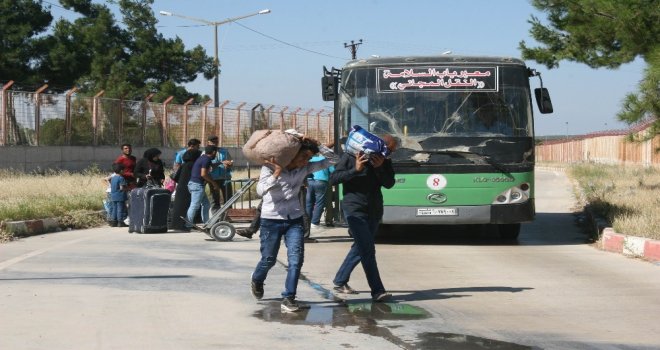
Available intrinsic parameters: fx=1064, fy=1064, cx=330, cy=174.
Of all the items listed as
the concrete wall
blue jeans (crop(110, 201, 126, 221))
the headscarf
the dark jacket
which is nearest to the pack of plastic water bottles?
the dark jacket

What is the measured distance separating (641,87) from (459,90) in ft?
20.6

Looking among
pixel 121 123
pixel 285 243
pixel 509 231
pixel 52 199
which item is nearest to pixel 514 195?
pixel 509 231

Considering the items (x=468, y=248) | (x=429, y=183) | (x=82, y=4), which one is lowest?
(x=468, y=248)

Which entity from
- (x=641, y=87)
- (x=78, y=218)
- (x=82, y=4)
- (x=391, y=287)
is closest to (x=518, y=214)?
(x=391, y=287)

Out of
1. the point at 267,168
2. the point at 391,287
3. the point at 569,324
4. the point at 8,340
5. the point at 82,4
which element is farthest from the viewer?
the point at 82,4

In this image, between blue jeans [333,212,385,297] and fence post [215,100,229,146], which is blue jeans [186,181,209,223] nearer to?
blue jeans [333,212,385,297]

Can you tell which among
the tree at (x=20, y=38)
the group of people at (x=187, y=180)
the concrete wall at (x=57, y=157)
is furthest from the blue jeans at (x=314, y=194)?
the tree at (x=20, y=38)

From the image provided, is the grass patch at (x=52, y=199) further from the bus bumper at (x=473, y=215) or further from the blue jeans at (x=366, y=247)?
the blue jeans at (x=366, y=247)

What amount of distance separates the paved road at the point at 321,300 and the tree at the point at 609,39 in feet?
19.0

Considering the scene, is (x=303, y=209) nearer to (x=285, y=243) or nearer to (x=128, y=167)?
(x=285, y=243)

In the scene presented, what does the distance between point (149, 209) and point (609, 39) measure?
11.6 metres

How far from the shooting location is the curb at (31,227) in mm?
16438

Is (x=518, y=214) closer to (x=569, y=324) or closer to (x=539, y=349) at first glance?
(x=569, y=324)

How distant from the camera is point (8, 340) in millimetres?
7320
